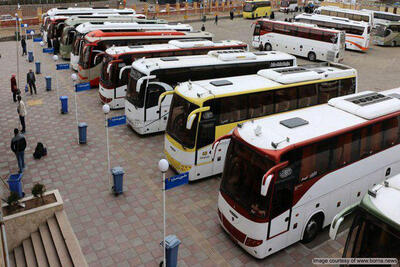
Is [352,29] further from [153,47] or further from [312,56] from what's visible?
[153,47]

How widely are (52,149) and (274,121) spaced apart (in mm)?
8962

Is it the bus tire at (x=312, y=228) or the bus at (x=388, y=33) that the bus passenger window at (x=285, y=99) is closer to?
the bus tire at (x=312, y=228)

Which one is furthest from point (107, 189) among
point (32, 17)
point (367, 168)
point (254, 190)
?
point (32, 17)

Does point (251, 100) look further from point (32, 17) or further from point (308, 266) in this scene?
point (32, 17)

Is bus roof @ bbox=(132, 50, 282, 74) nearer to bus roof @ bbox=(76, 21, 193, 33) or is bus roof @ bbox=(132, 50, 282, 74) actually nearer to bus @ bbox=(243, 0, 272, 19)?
bus roof @ bbox=(76, 21, 193, 33)

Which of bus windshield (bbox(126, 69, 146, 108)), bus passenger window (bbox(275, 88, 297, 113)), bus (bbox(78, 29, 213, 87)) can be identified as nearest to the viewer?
bus passenger window (bbox(275, 88, 297, 113))

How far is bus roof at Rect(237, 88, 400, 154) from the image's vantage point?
27.9 feet

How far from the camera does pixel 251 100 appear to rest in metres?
12.4

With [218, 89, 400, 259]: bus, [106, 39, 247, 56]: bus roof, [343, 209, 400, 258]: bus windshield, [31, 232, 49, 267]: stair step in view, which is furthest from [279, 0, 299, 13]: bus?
[343, 209, 400, 258]: bus windshield

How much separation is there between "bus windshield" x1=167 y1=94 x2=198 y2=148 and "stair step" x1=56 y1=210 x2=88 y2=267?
413 centimetres

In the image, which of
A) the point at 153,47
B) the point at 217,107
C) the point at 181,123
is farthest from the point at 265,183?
the point at 153,47

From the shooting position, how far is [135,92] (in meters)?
15.1

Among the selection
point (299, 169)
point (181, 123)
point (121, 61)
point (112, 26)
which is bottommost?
point (299, 169)

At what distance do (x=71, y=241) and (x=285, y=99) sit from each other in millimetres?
8247
